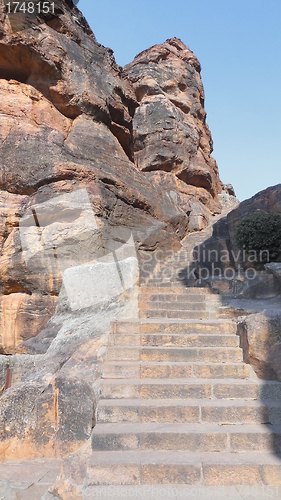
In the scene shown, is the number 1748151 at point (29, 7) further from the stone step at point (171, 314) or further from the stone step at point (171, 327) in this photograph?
the stone step at point (171, 327)

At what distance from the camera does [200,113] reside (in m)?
24.1

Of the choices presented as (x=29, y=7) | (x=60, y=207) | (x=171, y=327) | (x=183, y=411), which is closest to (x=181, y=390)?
(x=183, y=411)

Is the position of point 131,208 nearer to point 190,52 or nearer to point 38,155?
point 38,155

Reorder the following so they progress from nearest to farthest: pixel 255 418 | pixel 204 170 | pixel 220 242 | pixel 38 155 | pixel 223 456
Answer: pixel 223 456, pixel 255 418, pixel 38 155, pixel 220 242, pixel 204 170

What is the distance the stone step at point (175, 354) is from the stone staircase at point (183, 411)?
1 cm

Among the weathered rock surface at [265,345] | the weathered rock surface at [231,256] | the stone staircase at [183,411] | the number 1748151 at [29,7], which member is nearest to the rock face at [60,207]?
the number 1748151 at [29,7]

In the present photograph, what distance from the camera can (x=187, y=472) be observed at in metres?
2.53

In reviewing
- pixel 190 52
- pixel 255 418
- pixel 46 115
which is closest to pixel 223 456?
pixel 255 418

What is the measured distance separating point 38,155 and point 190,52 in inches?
895

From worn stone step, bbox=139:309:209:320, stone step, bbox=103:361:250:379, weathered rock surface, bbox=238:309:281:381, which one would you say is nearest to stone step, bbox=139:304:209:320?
worn stone step, bbox=139:309:209:320

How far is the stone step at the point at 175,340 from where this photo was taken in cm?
402

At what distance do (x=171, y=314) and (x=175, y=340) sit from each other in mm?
804

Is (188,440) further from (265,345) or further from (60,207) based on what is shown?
(60,207)

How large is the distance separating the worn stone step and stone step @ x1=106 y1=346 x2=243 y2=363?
3.25 feet
